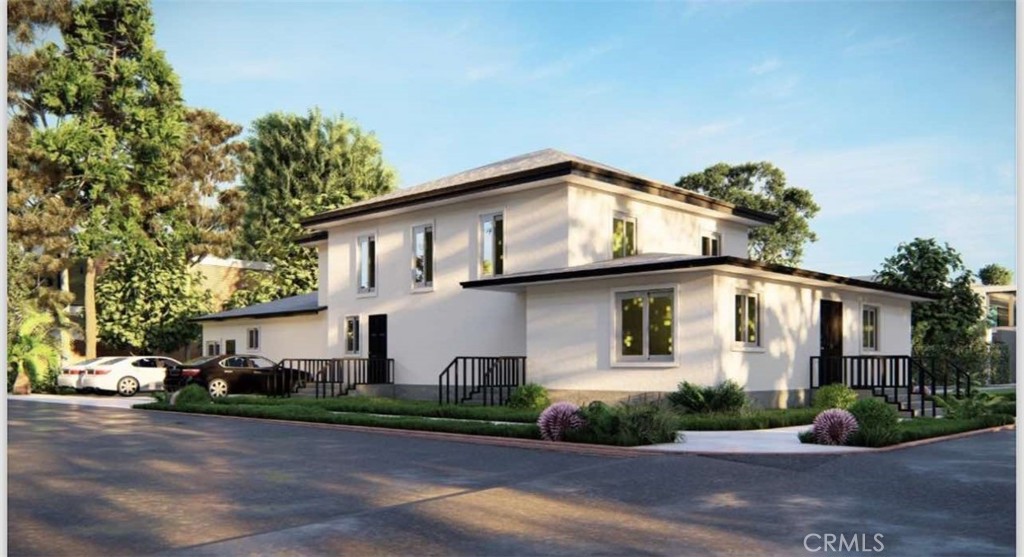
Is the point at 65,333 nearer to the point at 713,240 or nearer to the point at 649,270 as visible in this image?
the point at 713,240

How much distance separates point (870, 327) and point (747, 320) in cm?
615

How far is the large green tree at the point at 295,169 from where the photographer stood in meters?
58.6

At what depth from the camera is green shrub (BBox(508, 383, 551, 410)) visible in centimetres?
2089

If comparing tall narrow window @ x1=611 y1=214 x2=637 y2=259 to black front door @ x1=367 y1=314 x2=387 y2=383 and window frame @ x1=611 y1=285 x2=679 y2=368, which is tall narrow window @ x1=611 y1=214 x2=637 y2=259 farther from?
black front door @ x1=367 y1=314 x2=387 y2=383

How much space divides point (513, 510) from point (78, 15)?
138 feet

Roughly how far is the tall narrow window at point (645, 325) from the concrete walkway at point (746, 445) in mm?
4538

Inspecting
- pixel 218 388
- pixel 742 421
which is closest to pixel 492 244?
pixel 742 421

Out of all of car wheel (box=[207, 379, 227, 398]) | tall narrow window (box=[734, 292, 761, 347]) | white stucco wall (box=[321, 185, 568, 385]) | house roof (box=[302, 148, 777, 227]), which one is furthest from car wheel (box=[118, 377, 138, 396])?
tall narrow window (box=[734, 292, 761, 347])

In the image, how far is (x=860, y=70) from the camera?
23234 millimetres

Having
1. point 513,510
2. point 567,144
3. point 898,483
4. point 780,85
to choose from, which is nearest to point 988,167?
point 780,85

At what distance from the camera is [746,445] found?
13.6 m

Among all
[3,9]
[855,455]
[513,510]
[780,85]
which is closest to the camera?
[513,510]

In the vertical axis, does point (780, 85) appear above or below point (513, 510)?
above

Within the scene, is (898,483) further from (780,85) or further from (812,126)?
(812,126)
